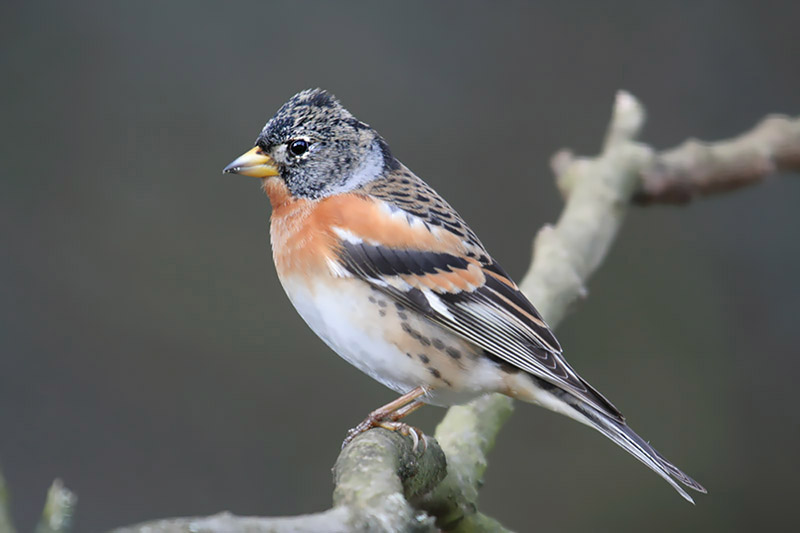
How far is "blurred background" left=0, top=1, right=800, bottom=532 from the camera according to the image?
3467mm

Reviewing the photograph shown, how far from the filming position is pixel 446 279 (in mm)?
1833

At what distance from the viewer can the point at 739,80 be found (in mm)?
4262

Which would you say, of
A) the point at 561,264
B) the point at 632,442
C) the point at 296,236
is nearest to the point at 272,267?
the point at 561,264

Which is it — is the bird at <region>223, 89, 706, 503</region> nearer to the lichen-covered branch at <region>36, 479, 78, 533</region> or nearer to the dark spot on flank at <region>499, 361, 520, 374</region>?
the dark spot on flank at <region>499, 361, 520, 374</region>

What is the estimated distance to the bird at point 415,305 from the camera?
5.73 feet

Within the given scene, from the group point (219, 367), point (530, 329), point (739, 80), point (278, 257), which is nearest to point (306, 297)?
point (278, 257)

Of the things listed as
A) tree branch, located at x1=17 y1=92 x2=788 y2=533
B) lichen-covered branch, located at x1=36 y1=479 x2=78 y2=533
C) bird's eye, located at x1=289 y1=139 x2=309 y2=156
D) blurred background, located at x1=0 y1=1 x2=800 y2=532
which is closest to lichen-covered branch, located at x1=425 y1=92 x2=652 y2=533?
tree branch, located at x1=17 y1=92 x2=788 y2=533

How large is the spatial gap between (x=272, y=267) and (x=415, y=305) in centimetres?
213

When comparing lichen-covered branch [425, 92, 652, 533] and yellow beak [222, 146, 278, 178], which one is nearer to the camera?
lichen-covered branch [425, 92, 652, 533]

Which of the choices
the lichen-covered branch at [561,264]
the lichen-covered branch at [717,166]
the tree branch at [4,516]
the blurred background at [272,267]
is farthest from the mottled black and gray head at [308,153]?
the blurred background at [272,267]

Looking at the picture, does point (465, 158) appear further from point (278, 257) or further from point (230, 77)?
point (278, 257)

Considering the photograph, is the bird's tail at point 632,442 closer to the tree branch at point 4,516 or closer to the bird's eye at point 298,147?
the bird's eye at point 298,147

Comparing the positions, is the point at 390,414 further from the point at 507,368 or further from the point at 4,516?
the point at 4,516

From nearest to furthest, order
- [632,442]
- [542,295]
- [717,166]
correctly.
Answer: [632,442] → [542,295] → [717,166]
